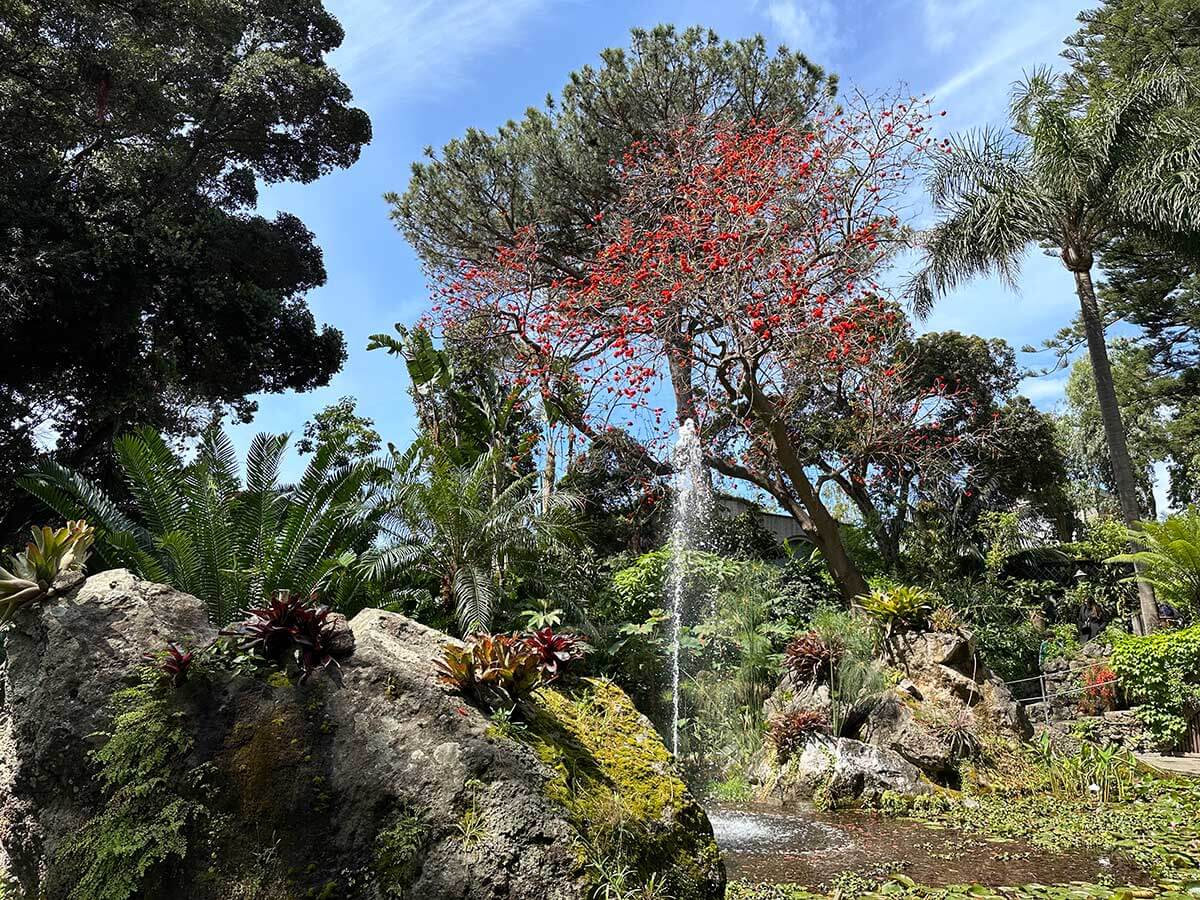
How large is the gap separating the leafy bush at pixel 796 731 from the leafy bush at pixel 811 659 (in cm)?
63

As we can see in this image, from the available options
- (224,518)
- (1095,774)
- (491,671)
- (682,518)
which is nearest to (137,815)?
(491,671)

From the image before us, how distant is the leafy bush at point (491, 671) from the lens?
3.96 metres

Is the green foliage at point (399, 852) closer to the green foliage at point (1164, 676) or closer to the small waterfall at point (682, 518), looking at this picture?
the small waterfall at point (682, 518)

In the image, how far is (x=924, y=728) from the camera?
8.57 m

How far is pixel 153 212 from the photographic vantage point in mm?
13922

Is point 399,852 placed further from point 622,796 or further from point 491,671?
point 622,796

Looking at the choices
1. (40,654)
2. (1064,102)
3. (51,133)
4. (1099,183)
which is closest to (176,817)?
(40,654)

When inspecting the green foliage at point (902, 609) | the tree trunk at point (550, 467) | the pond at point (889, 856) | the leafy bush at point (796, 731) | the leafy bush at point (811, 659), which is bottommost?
the pond at point (889, 856)

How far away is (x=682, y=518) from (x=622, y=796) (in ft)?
36.3

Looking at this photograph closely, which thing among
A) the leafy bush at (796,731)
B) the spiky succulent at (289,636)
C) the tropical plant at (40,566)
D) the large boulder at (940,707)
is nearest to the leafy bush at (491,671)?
the spiky succulent at (289,636)

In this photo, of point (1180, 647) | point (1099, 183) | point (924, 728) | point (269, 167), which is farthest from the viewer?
point (269, 167)

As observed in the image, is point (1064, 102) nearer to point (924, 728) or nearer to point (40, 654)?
point (924, 728)

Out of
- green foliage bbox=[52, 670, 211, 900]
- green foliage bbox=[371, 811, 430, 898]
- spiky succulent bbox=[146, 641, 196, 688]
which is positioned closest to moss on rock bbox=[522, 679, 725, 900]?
green foliage bbox=[371, 811, 430, 898]

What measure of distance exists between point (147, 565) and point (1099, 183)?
1515cm
